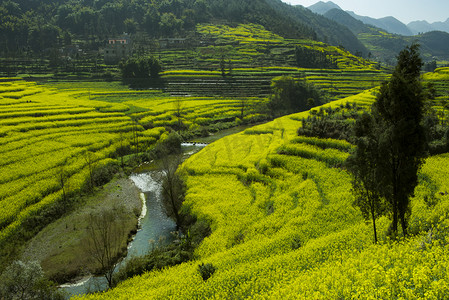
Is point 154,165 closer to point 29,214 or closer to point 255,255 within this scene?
point 29,214

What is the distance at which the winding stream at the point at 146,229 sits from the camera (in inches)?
1040

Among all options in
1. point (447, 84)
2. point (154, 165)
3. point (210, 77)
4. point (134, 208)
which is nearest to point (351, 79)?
point (447, 84)

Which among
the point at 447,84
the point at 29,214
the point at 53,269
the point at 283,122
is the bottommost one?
the point at 53,269

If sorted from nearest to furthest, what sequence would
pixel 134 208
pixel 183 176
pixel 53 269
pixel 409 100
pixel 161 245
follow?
pixel 409 100 → pixel 53 269 → pixel 161 245 → pixel 134 208 → pixel 183 176

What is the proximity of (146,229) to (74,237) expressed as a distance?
24.2 ft

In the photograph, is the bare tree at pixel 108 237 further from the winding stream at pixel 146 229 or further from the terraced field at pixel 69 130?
the terraced field at pixel 69 130

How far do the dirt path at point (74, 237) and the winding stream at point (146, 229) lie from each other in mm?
915

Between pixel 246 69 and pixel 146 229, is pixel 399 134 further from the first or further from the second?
pixel 246 69

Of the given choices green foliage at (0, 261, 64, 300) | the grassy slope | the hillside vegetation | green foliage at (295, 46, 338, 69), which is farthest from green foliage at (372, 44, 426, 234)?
the hillside vegetation

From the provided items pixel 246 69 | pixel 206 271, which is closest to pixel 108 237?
pixel 206 271

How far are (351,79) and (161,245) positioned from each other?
3817 inches

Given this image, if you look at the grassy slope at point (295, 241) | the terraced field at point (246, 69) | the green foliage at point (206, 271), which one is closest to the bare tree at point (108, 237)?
the grassy slope at point (295, 241)

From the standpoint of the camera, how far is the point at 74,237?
3256cm

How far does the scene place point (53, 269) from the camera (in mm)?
27969
